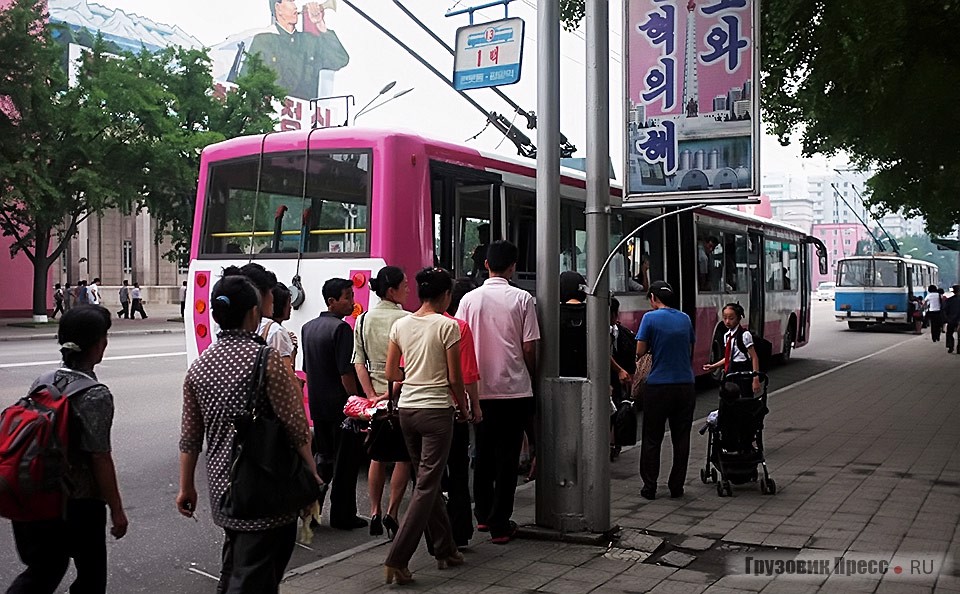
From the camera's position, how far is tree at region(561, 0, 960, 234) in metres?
12.2

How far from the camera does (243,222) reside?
9.61m

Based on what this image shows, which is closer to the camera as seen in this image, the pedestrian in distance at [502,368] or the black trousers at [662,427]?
the pedestrian in distance at [502,368]

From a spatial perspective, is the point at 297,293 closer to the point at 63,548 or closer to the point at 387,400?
the point at 387,400

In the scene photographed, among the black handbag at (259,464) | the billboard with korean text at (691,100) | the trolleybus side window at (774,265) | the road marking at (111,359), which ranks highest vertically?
the billboard with korean text at (691,100)

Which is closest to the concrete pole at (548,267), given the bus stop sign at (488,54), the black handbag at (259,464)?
the black handbag at (259,464)

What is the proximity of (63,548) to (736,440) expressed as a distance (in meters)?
5.53

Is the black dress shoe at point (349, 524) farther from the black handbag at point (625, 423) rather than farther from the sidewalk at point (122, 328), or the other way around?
the sidewalk at point (122, 328)

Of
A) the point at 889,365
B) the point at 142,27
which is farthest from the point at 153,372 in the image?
the point at 142,27

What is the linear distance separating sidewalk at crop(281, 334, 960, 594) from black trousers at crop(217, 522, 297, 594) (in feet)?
5.10

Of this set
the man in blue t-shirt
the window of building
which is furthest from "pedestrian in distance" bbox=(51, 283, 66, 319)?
the man in blue t-shirt

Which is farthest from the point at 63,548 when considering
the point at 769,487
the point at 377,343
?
the point at 769,487

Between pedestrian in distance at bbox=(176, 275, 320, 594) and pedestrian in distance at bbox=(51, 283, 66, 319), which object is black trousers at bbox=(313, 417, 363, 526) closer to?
pedestrian in distance at bbox=(176, 275, 320, 594)

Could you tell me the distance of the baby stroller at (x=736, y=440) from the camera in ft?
25.6

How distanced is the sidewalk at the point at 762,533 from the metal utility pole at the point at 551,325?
0.37 m
